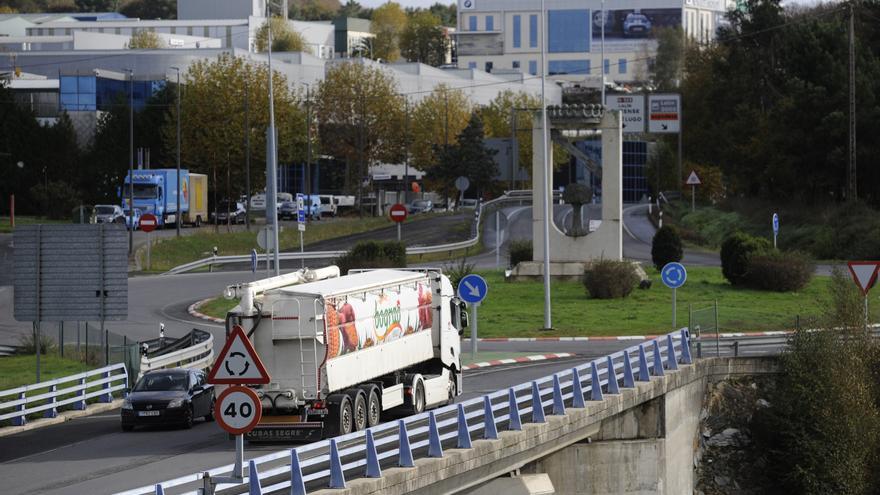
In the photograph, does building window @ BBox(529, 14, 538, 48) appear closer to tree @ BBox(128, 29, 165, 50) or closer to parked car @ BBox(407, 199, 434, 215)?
tree @ BBox(128, 29, 165, 50)

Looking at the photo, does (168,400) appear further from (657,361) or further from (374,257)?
(374,257)

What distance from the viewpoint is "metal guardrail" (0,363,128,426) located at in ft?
96.7

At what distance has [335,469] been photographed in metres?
18.0

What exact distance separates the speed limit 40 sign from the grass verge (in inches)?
1156

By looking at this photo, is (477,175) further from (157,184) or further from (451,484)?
(451,484)

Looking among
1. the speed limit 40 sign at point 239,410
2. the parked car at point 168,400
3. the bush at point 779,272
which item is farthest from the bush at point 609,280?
the speed limit 40 sign at point 239,410

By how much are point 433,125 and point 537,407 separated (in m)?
96.6

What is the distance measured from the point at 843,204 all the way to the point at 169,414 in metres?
50.9

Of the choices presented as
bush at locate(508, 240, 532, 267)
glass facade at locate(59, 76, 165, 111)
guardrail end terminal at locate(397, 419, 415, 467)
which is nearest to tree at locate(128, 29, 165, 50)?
glass facade at locate(59, 76, 165, 111)

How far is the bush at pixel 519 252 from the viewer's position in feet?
196

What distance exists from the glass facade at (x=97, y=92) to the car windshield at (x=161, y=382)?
8187 centimetres

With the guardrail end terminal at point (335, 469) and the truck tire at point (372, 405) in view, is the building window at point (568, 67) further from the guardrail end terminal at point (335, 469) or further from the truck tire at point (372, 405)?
the guardrail end terminal at point (335, 469)

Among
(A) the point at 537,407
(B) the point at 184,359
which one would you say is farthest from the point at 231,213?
(A) the point at 537,407

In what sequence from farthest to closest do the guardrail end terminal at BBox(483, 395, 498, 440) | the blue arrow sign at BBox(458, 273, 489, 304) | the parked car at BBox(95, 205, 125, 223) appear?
the parked car at BBox(95, 205, 125, 223), the blue arrow sign at BBox(458, 273, 489, 304), the guardrail end terminal at BBox(483, 395, 498, 440)
